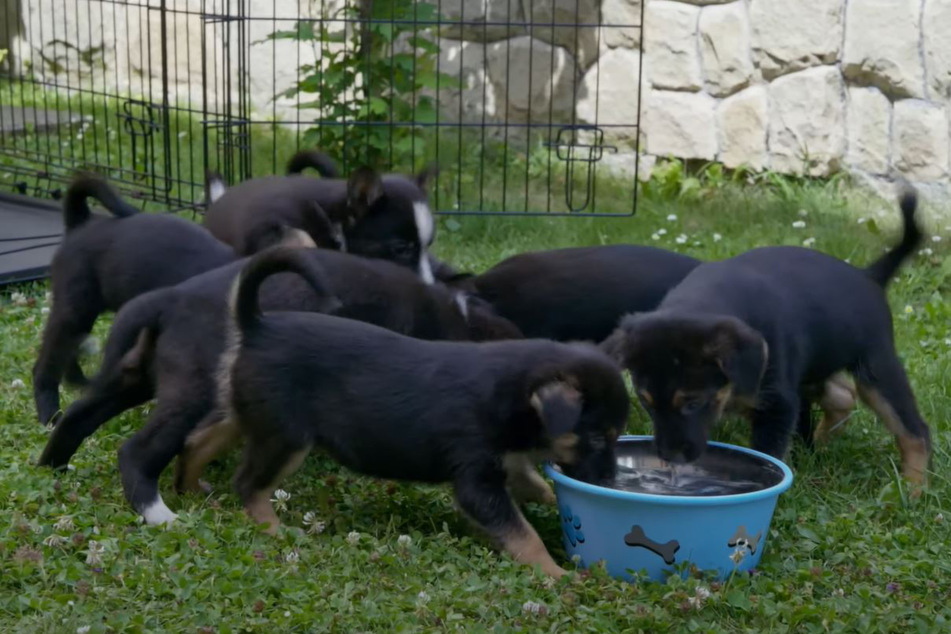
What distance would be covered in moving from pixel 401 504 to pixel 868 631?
1.50 meters

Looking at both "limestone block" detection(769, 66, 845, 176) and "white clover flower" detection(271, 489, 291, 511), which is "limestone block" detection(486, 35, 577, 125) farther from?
"white clover flower" detection(271, 489, 291, 511)

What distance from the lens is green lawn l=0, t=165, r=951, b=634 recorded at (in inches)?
124

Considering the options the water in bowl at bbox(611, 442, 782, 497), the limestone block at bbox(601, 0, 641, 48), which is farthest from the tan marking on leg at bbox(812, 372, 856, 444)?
the limestone block at bbox(601, 0, 641, 48)

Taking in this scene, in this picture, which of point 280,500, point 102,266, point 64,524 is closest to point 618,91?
point 102,266

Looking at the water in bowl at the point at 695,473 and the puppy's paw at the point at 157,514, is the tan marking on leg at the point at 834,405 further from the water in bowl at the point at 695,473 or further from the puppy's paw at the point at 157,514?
the puppy's paw at the point at 157,514

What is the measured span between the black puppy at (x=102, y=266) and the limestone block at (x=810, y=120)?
4.75 m

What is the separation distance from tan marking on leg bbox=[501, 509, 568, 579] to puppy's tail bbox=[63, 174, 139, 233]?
2.03 m

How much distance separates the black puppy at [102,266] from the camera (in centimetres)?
444

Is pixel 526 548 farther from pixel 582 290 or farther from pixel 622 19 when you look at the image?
pixel 622 19

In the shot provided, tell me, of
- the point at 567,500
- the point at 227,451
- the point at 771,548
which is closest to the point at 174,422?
the point at 227,451

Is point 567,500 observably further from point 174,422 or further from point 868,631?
point 174,422

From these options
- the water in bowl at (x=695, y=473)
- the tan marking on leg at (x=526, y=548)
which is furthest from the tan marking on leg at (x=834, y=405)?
the tan marking on leg at (x=526, y=548)

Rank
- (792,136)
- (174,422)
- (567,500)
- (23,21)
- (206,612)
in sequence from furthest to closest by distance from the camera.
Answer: (23,21) → (792,136) → (174,422) → (567,500) → (206,612)

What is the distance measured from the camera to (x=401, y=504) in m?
4.04
